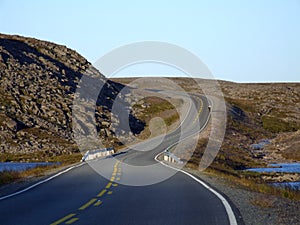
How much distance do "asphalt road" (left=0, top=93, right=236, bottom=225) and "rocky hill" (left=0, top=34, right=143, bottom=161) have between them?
38.2 m

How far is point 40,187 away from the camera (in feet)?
65.7

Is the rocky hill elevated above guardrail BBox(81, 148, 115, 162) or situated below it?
above

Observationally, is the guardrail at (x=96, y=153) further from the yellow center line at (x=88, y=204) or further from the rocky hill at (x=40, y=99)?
the yellow center line at (x=88, y=204)

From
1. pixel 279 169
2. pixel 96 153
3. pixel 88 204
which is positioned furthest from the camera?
pixel 279 169

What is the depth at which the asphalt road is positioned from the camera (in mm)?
11828

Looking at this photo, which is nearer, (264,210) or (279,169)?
(264,210)

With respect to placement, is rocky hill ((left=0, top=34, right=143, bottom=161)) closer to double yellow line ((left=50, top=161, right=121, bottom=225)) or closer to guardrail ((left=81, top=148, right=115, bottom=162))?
guardrail ((left=81, top=148, right=115, bottom=162))

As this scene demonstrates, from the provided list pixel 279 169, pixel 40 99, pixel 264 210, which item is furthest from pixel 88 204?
pixel 40 99

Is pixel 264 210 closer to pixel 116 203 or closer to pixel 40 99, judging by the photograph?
pixel 116 203

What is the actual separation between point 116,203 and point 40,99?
205 ft

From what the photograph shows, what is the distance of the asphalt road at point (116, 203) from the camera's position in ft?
38.8

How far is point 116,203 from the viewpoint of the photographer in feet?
47.9

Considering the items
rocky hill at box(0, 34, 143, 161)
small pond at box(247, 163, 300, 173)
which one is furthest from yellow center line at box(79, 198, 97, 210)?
rocky hill at box(0, 34, 143, 161)

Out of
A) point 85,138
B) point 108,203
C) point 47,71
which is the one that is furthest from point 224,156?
point 47,71
